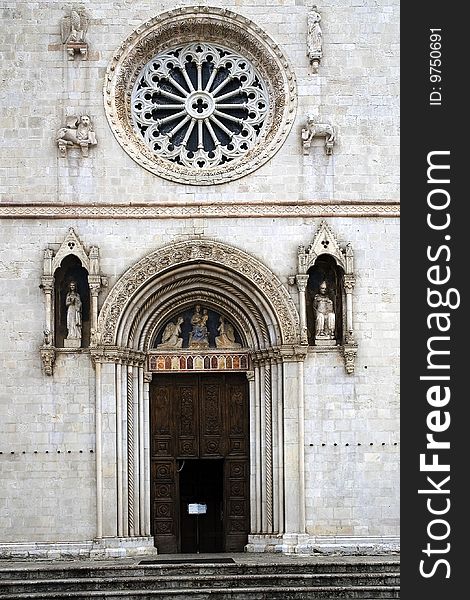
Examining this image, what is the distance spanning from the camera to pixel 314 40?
934 inches

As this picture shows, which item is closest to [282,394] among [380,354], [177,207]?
[380,354]

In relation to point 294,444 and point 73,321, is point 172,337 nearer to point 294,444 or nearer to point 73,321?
point 73,321

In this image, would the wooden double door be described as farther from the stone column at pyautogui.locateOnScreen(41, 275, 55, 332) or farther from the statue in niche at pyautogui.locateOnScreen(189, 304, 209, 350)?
the stone column at pyautogui.locateOnScreen(41, 275, 55, 332)

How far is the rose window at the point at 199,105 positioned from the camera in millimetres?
23984

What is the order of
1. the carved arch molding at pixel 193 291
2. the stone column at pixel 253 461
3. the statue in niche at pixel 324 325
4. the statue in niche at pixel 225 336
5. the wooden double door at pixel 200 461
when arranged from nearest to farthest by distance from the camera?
1. the carved arch molding at pixel 193 291
2. the statue in niche at pixel 324 325
3. the stone column at pixel 253 461
4. the wooden double door at pixel 200 461
5. the statue in niche at pixel 225 336

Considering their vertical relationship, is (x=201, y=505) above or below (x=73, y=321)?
below

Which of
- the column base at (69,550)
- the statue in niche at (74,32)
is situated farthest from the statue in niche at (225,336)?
the statue in niche at (74,32)

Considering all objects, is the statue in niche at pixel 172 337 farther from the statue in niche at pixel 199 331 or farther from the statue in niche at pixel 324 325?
the statue in niche at pixel 324 325

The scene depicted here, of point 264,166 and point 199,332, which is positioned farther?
point 199,332

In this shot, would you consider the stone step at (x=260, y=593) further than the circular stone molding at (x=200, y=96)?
No

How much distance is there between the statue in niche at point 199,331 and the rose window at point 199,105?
2531mm

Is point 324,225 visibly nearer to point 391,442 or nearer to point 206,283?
point 206,283

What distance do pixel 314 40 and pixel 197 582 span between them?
9342 mm

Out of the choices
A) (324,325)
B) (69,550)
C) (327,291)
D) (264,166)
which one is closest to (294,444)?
(324,325)
